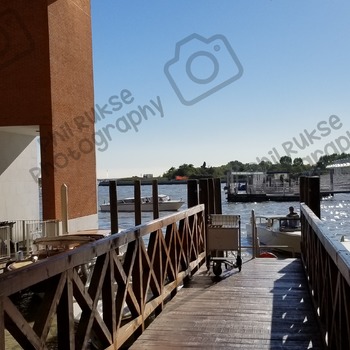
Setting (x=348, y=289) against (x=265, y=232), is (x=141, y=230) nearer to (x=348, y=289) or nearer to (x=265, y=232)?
(x=348, y=289)

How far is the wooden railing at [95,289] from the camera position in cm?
247

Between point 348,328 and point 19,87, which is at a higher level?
point 19,87

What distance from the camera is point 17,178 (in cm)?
1639

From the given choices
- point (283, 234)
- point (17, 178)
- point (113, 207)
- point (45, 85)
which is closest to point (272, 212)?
point (283, 234)

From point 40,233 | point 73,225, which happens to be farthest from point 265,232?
point 40,233

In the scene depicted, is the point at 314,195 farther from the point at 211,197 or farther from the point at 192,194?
the point at 211,197

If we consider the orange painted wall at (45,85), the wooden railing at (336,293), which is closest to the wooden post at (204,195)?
the wooden railing at (336,293)

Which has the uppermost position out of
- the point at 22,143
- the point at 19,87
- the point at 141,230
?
the point at 19,87

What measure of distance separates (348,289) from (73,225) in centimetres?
1329

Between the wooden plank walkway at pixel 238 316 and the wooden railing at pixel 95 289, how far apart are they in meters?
0.25

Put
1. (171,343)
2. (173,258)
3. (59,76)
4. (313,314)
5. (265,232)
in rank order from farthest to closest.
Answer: (265,232)
(59,76)
(173,258)
(313,314)
(171,343)

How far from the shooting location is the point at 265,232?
22812mm

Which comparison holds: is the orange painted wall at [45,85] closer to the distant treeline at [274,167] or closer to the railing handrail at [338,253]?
the railing handrail at [338,253]

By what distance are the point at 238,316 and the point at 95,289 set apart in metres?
2.40
